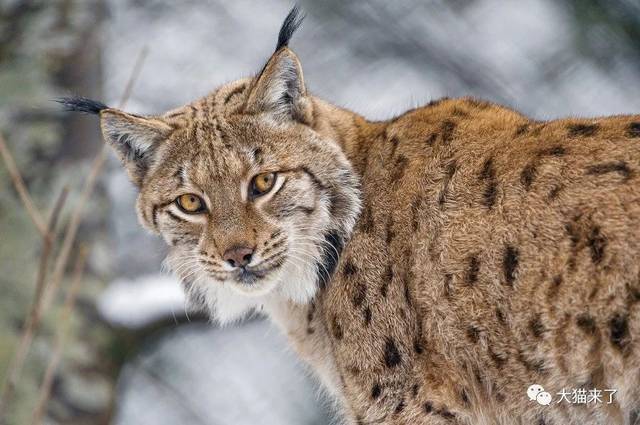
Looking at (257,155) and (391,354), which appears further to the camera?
(257,155)

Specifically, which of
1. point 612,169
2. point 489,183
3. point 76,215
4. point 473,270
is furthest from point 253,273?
point 76,215

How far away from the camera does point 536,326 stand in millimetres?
4055

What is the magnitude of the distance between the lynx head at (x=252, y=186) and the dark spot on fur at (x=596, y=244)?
129cm

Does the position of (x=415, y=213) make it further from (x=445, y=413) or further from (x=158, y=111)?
(x=158, y=111)

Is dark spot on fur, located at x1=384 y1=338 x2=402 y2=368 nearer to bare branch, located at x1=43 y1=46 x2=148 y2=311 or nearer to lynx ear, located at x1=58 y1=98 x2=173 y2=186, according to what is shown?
lynx ear, located at x1=58 y1=98 x2=173 y2=186

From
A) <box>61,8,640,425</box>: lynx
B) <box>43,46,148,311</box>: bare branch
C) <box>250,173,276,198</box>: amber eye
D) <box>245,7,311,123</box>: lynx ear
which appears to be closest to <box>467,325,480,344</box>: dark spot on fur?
<box>61,8,640,425</box>: lynx

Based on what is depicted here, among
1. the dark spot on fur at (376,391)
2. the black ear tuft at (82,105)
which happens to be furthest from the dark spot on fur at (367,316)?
the black ear tuft at (82,105)

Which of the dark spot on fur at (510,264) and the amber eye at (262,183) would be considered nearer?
the dark spot on fur at (510,264)

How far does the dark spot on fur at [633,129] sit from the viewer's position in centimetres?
407

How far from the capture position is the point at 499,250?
13.8 ft

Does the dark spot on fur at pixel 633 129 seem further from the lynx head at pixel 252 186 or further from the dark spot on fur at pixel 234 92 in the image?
the dark spot on fur at pixel 234 92

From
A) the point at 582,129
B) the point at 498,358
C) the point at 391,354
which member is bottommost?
the point at 391,354

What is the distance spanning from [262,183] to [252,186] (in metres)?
0.05

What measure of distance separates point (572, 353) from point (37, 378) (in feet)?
12.3
